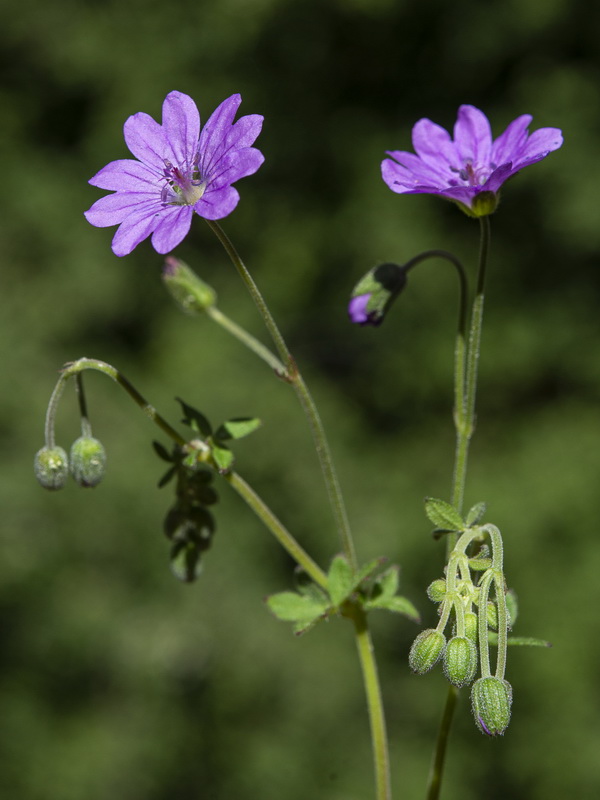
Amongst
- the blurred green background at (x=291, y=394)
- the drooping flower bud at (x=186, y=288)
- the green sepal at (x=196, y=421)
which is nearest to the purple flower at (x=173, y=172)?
the drooping flower bud at (x=186, y=288)

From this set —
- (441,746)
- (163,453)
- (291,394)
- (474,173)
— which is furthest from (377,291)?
(291,394)

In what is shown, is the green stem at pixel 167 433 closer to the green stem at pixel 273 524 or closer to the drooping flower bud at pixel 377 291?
the green stem at pixel 273 524

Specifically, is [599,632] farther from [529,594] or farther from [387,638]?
[387,638]

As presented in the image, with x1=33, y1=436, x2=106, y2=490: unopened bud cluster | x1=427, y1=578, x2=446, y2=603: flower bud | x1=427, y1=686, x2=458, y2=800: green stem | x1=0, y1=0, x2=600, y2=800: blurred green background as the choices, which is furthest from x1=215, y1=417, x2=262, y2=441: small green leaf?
x1=0, y1=0, x2=600, y2=800: blurred green background

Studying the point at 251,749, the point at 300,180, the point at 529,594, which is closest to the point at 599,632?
the point at 529,594

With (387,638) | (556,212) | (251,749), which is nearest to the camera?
(251,749)
